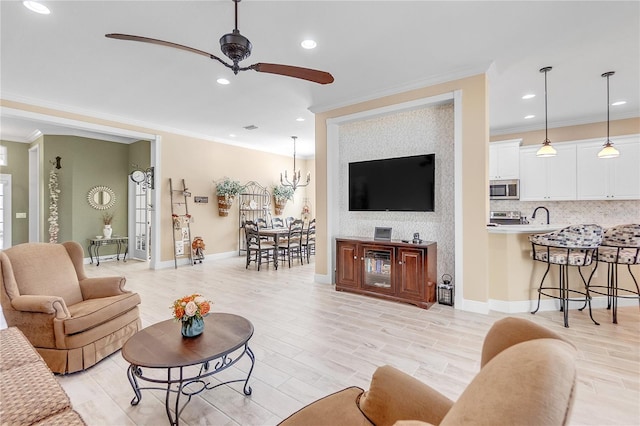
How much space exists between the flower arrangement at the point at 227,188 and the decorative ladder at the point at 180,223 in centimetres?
78

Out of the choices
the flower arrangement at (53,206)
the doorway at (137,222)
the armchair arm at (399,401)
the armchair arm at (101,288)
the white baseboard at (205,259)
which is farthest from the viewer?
the doorway at (137,222)

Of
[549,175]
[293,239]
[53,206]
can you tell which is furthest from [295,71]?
[53,206]

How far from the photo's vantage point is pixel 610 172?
544 centimetres

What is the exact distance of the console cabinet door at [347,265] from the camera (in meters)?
4.50

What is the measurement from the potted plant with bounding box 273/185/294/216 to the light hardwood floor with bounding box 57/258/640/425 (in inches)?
187

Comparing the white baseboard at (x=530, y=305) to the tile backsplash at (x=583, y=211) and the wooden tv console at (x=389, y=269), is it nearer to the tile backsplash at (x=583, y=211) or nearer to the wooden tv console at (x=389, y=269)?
the wooden tv console at (x=389, y=269)

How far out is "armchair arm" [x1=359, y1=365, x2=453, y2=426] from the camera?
3.80ft

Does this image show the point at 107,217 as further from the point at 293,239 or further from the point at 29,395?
the point at 29,395

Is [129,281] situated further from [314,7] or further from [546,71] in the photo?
[546,71]

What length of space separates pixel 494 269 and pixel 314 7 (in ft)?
11.9

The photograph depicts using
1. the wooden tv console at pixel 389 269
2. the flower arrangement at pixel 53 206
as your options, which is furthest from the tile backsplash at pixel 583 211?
the flower arrangement at pixel 53 206

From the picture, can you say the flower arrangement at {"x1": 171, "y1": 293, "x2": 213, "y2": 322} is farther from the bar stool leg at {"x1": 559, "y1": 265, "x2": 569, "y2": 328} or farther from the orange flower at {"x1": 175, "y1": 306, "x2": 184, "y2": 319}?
the bar stool leg at {"x1": 559, "y1": 265, "x2": 569, "y2": 328}

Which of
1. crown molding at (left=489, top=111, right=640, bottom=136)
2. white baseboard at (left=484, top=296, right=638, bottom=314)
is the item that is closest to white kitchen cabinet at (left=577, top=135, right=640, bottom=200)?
crown molding at (left=489, top=111, right=640, bottom=136)

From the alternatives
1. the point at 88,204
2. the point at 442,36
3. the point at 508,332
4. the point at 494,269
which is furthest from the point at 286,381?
the point at 88,204
